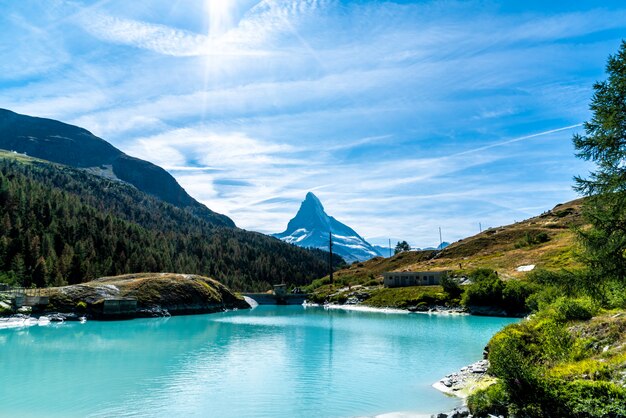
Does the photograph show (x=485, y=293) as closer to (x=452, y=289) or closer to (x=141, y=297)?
(x=452, y=289)

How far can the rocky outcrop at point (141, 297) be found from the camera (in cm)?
7281

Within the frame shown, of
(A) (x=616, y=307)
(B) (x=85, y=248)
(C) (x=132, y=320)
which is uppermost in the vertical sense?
(B) (x=85, y=248)

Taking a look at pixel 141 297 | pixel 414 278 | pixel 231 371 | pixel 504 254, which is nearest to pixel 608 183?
pixel 231 371

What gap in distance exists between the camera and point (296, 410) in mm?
20172

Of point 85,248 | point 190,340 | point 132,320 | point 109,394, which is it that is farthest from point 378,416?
point 85,248

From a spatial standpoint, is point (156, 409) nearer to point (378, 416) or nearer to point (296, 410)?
point (296, 410)

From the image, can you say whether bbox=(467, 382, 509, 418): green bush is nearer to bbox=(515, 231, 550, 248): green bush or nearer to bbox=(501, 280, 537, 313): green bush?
bbox=(501, 280, 537, 313): green bush

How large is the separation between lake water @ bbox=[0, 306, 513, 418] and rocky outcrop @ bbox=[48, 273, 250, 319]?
1990cm

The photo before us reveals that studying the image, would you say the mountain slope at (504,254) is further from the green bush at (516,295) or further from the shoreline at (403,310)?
the shoreline at (403,310)

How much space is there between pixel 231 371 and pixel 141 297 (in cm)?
5889

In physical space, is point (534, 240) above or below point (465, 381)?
above

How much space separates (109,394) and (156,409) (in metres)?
4.47

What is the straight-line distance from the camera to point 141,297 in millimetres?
81188

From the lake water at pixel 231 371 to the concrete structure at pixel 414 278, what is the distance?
187 ft
